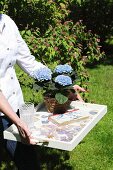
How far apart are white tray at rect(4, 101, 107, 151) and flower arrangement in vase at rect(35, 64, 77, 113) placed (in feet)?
0.37

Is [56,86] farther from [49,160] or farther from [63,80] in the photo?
[49,160]

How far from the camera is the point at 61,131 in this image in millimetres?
2965

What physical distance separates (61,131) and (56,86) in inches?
19.2

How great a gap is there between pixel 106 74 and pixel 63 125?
5579 millimetres

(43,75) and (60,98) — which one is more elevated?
(43,75)

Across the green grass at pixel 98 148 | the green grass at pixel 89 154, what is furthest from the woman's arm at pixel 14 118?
the green grass at pixel 98 148

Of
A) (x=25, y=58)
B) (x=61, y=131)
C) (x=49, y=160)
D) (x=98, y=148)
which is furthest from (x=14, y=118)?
(x=98, y=148)

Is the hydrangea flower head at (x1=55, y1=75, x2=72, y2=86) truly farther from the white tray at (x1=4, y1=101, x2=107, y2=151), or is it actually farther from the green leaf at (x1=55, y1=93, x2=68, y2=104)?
the white tray at (x1=4, y1=101, x2=107, y2=151)

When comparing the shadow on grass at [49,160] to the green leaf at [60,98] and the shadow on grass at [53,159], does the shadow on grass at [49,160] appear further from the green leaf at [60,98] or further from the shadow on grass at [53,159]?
the green leaf at [60,98]

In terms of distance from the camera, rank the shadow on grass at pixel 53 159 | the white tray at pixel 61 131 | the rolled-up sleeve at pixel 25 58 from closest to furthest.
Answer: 1. the white tray at pixel 61 131
2. the rolled-up sleeve at pixel 25 58
3. the shadow on grass at pixel 53 159

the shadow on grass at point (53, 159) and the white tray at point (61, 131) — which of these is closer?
the white tray at point (61, 131)

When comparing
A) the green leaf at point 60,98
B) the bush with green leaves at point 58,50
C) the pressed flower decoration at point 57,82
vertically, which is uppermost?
the pressed flower decoration at point 57,82

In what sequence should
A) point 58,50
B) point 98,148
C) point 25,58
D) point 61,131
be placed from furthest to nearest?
point 58,50, point 98,148, point 25,58, point 61,131

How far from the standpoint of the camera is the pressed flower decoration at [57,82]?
327cm
